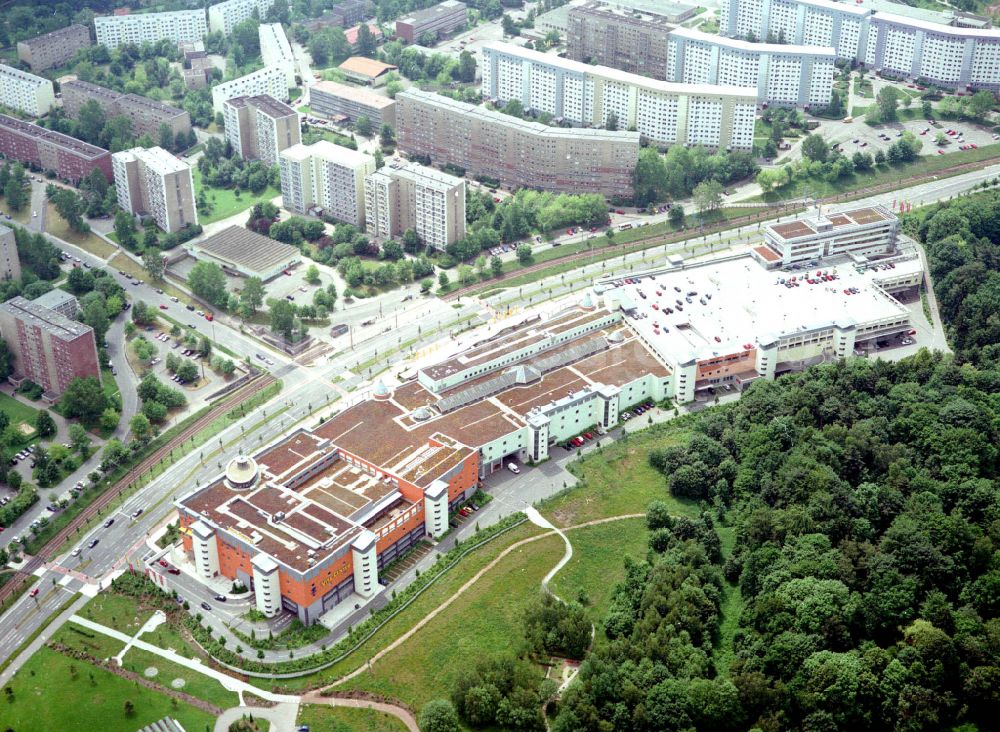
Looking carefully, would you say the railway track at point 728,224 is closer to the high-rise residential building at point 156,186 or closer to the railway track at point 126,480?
the railway track at point 126,480

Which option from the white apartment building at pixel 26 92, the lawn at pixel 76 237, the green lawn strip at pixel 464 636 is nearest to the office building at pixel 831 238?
the green lawn strip at pixel 464 636

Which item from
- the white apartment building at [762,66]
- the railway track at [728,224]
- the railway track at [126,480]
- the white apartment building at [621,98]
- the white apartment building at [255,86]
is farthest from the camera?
the white apartment building at [762,66]

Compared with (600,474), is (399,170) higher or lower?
higher

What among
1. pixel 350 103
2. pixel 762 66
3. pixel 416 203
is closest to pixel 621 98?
pixel 762 66

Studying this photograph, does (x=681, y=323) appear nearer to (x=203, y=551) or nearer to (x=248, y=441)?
(x=248, y=441)

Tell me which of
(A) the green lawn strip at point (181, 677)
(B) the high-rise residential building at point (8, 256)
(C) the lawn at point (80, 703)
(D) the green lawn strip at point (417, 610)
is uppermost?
(B) the high-rise residential building at point (8, 256)

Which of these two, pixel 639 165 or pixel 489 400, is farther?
pixel 639 165

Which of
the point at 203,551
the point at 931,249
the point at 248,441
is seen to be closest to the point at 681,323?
the point at 931,249
